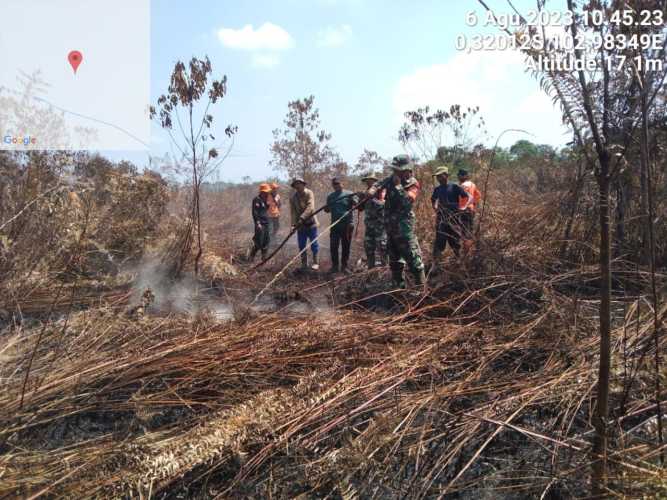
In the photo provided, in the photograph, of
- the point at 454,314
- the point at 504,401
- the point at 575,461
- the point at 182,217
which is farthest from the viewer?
the point at 182,217

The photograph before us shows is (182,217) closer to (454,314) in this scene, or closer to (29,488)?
(454,314)

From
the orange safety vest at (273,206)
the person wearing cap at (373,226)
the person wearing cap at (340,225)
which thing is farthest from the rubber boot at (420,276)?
the orange safety vest at (273,206)

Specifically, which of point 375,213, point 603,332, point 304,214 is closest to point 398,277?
point 375,213

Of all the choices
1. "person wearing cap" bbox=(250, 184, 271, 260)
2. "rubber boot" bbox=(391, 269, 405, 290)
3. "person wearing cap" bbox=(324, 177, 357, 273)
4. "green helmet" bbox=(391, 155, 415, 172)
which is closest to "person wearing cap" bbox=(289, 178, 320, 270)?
"person wearing cap" bbox=(324, 177, 357, 273)

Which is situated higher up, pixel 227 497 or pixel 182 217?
pixel 182 217

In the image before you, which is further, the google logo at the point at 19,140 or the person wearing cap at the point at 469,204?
the person wearing cap at the point at 469,204

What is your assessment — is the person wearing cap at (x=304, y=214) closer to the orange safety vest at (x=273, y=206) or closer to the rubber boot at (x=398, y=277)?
the orange safety vest at (x=273, y=206)

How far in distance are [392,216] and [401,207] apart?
14 cm

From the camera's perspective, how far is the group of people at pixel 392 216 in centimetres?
476

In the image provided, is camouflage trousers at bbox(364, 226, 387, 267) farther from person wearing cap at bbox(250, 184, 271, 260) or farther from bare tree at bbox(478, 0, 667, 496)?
bare tree at bbox(478, 0, 667, 496)

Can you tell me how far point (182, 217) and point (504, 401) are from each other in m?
6.13

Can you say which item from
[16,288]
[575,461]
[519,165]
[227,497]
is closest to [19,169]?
[16,288]

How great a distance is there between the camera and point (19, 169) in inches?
182

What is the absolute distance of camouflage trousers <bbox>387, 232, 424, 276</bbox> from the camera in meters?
4.71
